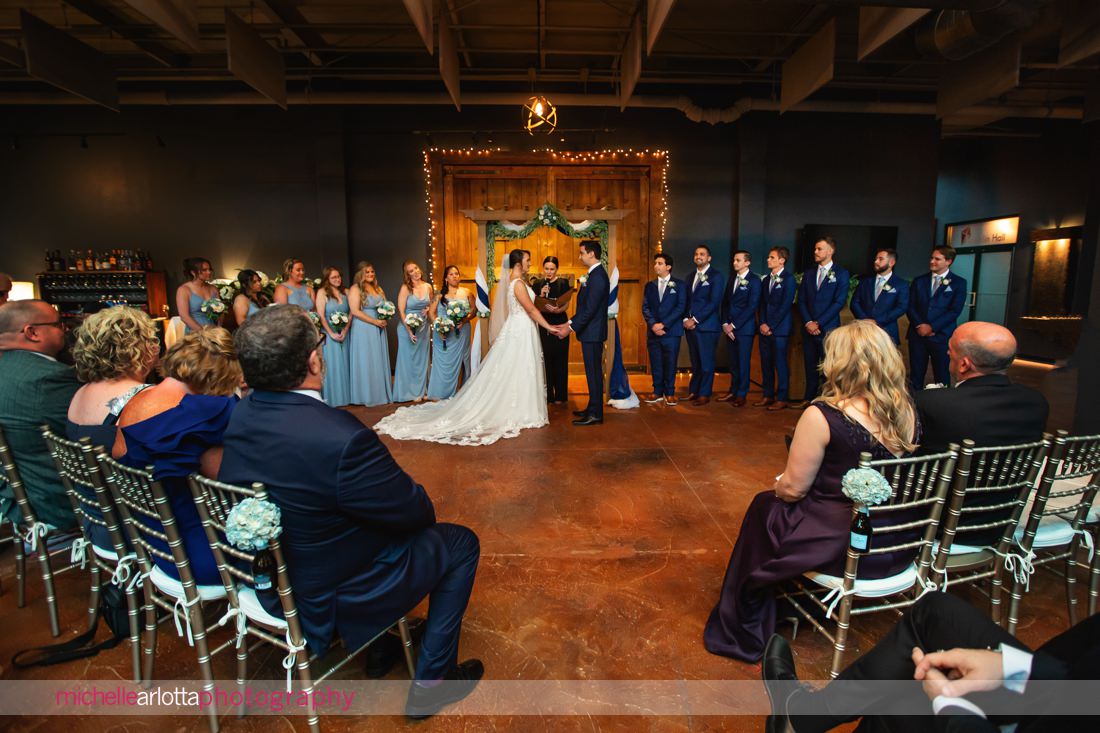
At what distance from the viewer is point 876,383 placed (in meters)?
1.89

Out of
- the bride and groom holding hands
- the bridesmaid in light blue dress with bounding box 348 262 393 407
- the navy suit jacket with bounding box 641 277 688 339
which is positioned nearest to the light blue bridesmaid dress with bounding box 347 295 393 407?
the bridesmaid in light blue dress with bounding box 348 262 393 407

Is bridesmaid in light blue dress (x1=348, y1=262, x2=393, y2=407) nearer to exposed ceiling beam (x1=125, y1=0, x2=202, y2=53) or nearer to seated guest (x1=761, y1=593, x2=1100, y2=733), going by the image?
exposed ceiling beam (x1=125, y1=0, x2=202, y2=53)

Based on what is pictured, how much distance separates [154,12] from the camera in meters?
4.22

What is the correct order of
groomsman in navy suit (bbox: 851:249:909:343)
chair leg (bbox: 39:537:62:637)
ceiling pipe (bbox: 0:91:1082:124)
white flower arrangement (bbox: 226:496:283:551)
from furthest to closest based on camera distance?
1. ceiling pipe (bbox: 0:91:1082:124)
2. groomsman in navy suit (bbox: 851:249:909:343)
3. chair leg (bbox: 39:537:62:637)
4. white flower arrangement (bbox: 226:496:283:551)

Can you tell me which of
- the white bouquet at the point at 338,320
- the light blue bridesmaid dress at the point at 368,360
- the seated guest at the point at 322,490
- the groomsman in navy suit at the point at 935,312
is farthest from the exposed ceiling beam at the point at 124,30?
the groomsman in navy suit at the point at 935,312

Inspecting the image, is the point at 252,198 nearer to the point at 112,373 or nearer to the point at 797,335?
the point at 112,373

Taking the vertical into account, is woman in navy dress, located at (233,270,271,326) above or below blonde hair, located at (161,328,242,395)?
above

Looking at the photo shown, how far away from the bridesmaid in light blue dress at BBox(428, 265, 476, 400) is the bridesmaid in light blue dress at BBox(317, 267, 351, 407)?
976 millimetres

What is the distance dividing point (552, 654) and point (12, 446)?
7.82 ft

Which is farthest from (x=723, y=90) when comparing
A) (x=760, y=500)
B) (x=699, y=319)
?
(x=760, y=500)

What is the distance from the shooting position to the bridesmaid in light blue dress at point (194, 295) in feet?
18.7

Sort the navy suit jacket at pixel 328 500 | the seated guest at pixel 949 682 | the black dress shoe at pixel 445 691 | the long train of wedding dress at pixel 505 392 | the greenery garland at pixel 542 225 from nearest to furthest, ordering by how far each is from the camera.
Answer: the seated guest at pixel 949 682 < the navy suit jacket at pixel 328 500 < the black dress shoe at pixel 445 691 < the long train of wedding dress at pixel 505 392 < the greenery garland at pixel 542 225

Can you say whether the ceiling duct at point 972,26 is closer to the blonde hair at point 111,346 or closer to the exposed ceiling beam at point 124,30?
the blonde hair at point 111,346

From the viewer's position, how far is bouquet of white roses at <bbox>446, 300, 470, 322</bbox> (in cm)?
619
